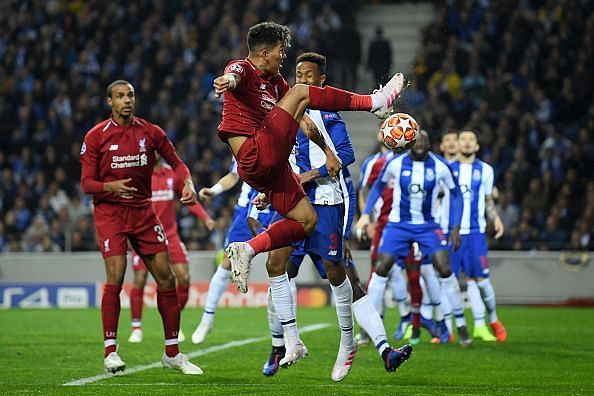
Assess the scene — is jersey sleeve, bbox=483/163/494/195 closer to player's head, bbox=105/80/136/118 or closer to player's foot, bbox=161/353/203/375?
player's head, bbox=105/80/136/118

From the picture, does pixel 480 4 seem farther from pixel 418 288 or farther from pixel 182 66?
pixel 418 288

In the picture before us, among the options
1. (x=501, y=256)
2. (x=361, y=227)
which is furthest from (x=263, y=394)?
(x=501, y=256)

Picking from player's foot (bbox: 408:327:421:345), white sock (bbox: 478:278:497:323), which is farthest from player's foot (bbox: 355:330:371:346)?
white sock (bbox: 478:278:497:323)

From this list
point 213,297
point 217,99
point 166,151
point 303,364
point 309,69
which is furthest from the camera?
point 217,99

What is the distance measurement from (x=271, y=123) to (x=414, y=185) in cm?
449

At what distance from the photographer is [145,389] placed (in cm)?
806

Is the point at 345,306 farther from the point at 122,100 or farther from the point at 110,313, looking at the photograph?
the point at 122,100

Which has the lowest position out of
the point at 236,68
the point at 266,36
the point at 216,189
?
the point at 216,189

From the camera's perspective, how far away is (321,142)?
8227 millimetres

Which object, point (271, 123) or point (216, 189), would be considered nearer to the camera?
point (271, 123)

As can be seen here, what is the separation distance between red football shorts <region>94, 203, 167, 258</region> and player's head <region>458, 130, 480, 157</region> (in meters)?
5.26

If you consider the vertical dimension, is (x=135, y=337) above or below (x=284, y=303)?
below

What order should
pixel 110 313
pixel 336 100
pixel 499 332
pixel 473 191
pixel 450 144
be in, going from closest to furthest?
pixel 336 100
pixel 110 313
pixel 499 332
pixel 473 191
pixel 450 144

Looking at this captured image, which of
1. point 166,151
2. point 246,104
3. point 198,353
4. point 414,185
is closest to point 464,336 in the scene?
point 414,185
